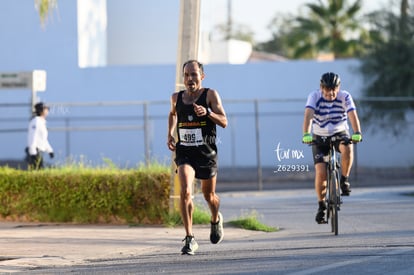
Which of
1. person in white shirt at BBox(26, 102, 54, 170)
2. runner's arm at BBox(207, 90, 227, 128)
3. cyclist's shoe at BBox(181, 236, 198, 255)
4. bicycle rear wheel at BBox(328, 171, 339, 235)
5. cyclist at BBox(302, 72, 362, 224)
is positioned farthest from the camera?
person in white shirt at BBox(26, 102, 54, 170)

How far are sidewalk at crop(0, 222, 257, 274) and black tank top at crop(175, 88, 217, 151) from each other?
120cm

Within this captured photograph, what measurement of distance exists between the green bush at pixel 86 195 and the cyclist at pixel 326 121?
2.31 metres

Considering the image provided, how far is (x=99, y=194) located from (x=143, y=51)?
2527 centimetres

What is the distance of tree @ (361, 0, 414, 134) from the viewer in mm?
31203

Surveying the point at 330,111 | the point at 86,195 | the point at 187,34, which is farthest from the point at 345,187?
the point at 86,195

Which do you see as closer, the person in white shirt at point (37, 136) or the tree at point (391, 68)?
the person in white shirt at point (37, 136)

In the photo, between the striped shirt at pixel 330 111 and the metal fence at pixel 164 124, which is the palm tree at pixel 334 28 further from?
the striped shirt at pixel 330 111

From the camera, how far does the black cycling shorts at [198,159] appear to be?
36.4 feet

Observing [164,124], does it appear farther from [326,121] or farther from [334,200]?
[334,200]

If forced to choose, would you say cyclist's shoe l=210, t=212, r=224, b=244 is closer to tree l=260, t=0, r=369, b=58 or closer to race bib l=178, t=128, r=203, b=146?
race bib l=178, t=128, r=203, b=146

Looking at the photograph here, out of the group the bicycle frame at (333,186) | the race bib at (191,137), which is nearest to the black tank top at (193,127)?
the race bib at (191,137)

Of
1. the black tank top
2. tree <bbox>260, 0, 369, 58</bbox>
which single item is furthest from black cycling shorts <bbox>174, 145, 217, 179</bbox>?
tree <bbox>260, 0, 369, 58</bbox>

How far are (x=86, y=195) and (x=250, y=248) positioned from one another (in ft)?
13.3

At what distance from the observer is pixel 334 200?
506 inches
